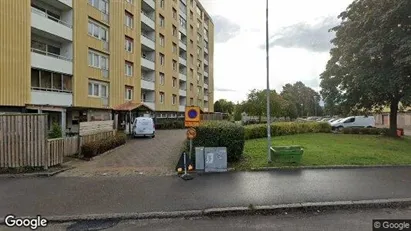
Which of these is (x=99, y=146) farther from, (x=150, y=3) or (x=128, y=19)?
(x=150, y=3)

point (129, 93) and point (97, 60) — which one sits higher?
point (97, 60)

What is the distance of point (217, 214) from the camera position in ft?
19.6

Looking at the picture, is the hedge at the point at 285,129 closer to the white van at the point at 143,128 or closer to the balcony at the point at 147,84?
the white van at the point at 143,128

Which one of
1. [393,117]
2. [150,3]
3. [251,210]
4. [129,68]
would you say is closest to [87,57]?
[129,68]

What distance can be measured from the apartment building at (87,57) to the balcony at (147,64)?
11 cm

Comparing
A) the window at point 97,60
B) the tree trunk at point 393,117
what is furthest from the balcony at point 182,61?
the tree trunk at point 393,117

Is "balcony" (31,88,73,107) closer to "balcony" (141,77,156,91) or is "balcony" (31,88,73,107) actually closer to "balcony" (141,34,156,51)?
"balcony" (141,77,156,91)

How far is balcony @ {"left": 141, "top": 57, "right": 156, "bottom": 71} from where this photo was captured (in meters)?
32.6

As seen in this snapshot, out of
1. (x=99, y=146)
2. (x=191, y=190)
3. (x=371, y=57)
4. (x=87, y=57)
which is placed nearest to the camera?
(x=191, y=190)

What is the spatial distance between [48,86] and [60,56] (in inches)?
92.0

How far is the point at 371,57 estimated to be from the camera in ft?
59.8

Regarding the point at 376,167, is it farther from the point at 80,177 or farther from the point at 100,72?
the point at 100,72

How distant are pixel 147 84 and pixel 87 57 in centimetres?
1116

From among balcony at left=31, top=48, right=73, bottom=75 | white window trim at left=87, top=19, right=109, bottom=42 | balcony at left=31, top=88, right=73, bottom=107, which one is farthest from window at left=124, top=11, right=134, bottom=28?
balcony at left=31, top=88, right=73, bottom=107
